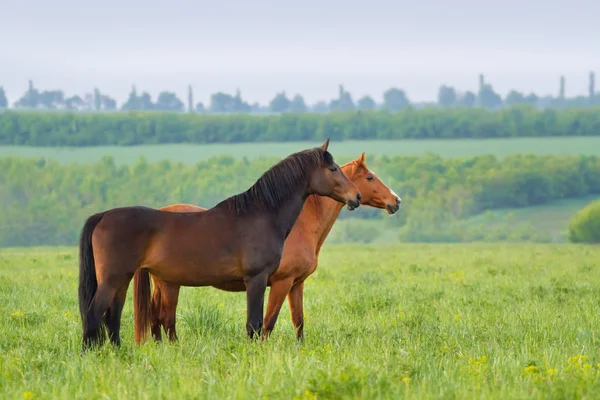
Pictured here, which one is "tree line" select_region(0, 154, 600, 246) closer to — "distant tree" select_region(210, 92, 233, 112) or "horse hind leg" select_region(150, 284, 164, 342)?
"distant tree" select_region(210, 92, 233, 112)

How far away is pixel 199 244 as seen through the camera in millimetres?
7855

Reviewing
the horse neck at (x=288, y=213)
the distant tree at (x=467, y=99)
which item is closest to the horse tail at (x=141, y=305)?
the horse neck at (x=288, y=213)

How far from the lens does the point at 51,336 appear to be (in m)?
8.62

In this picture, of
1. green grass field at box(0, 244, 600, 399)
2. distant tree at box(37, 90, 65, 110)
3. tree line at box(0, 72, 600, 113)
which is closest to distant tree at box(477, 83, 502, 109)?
tree line at box(0, 72, 600, 113)

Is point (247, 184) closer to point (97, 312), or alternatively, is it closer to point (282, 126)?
point (282, 126)

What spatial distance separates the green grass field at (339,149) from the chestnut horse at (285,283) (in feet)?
337

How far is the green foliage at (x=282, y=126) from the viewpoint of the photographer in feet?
409

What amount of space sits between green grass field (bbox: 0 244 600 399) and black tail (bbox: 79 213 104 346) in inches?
19.4

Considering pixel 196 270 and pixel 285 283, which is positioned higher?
pixel 196 270

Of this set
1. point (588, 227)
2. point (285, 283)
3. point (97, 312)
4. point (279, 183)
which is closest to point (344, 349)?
point (285, 283)

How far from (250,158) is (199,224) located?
112865mm

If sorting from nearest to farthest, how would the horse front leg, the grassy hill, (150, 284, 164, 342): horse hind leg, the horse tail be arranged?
the horse front leg, the horse tail, (150, 284, 164, 342): horse hind leg, the grassy hill

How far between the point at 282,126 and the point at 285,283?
124m

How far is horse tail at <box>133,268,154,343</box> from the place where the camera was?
866cm
